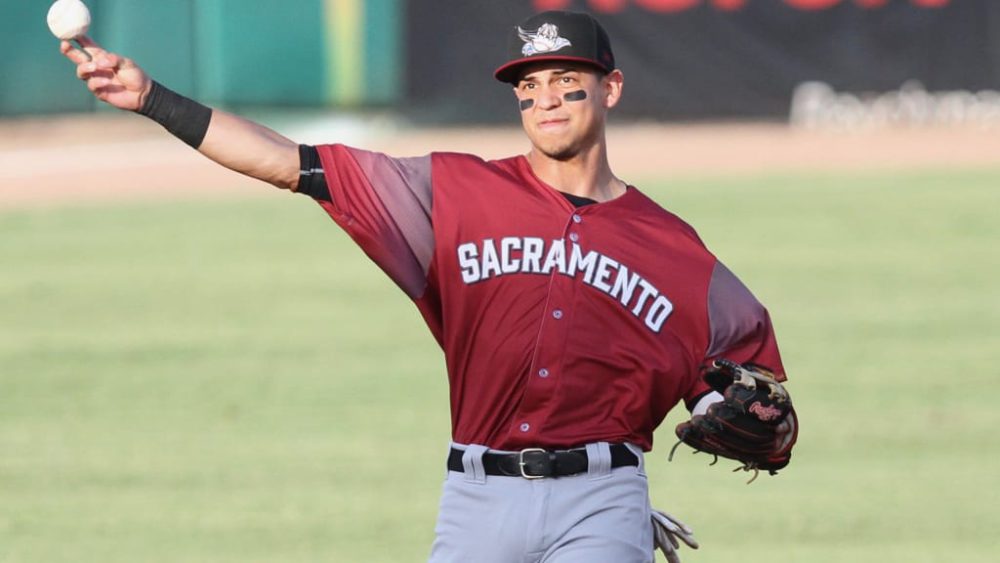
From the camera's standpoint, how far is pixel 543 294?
4840mm

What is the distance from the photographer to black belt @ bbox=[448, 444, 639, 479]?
15.4 ft

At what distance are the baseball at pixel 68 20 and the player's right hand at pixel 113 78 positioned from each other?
0.06 meters

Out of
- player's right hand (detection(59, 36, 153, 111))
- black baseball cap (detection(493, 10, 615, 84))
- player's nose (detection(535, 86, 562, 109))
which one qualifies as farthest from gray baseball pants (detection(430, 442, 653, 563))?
player's right hand (detection(59, 36, 153, 111))

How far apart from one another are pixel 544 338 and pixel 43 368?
7.17 m

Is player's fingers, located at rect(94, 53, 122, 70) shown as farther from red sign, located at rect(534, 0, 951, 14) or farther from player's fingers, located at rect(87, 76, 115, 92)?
red sign, located at rect(534, 0, 951, 14)

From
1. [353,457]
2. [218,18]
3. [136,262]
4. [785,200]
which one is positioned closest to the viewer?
[353,457]

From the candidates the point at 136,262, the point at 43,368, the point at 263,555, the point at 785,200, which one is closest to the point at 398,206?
the point at 263,555

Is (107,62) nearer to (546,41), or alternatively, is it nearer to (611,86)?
(546,41)

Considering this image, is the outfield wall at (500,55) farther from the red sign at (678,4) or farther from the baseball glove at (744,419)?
the baseball glove at (744,419)

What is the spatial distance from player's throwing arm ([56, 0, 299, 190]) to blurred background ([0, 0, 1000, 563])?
10.5 feet

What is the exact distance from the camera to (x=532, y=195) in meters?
4.95

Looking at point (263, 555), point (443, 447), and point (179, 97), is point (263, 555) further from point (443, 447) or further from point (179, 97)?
point (179, 97)

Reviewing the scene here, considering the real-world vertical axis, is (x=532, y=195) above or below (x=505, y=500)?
above

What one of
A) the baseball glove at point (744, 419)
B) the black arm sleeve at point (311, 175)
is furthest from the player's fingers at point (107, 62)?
the baseball glove at point (744, 419)
